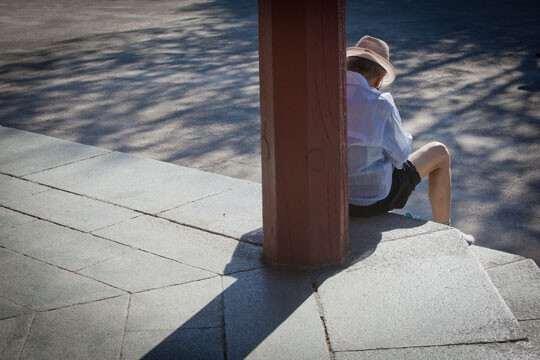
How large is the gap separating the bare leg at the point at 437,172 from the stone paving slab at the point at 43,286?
77.2 inches

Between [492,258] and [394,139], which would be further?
[492,258]

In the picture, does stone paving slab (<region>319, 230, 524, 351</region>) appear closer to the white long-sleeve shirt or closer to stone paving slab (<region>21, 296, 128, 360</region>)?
the white long-sleeve shirt

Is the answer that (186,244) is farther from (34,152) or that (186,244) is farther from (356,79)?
(34,152)

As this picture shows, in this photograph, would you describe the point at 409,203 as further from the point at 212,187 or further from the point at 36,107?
the point at 36,107

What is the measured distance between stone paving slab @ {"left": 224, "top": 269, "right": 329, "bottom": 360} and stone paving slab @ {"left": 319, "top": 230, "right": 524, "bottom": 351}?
8 cm

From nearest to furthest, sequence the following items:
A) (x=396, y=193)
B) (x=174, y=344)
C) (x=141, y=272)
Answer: (x=174, y=344) → (x=141, y=272) → (x=396, y=193)

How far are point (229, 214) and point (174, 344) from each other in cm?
140

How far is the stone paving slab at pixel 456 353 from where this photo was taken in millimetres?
2324

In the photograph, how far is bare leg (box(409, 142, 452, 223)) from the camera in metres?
3.84

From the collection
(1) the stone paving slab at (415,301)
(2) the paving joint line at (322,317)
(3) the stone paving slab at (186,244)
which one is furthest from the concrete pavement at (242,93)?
(2) the paving joint line at (322,317)

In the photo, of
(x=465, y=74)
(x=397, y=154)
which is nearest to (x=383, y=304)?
(x=397, y=154)

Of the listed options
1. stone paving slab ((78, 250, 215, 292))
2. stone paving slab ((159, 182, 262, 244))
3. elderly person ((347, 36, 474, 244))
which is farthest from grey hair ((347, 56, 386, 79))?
stone paving slab ((78, 250, 215, 292))

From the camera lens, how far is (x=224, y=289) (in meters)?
2.88

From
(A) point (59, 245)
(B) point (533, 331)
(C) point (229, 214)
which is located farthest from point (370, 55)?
(A) point (59, 245)
